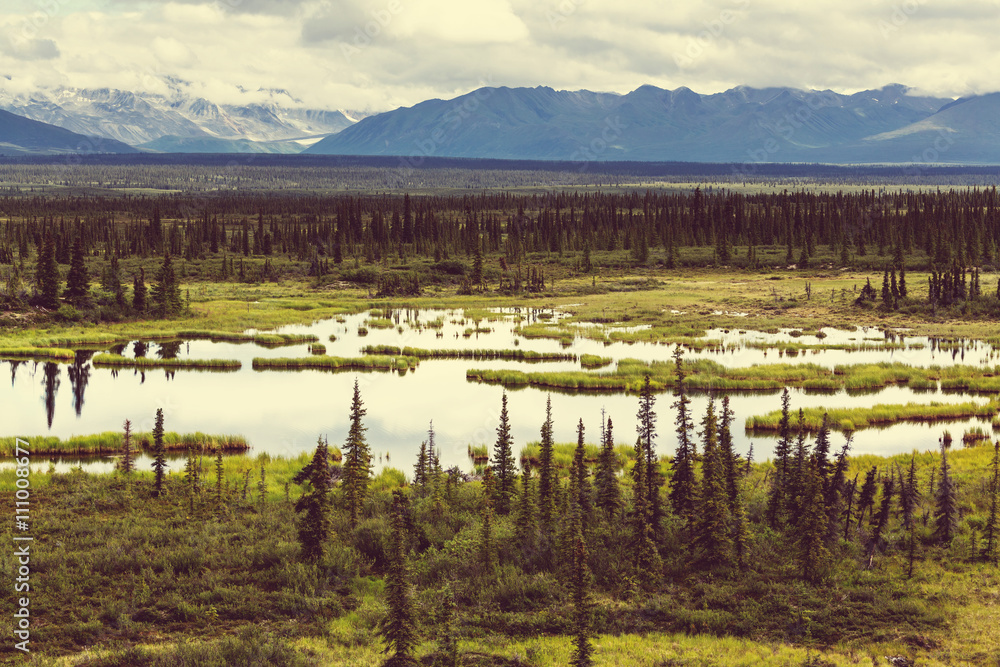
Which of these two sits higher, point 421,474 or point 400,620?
point 421,474

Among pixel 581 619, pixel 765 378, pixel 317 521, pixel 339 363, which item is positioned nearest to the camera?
pixel 581 619

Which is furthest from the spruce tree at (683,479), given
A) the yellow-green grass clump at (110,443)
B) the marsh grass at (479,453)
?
the yellow-green grass clump at (110,443)

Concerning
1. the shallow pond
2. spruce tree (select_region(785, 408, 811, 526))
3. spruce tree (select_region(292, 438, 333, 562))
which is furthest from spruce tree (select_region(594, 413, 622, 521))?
the shallow pond

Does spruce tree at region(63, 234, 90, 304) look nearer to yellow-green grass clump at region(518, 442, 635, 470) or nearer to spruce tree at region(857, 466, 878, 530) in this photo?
yellow-green grass clump at region(518, 442, 635, 470)

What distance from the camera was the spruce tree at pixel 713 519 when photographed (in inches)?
924

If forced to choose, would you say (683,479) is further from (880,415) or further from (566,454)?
(880,415)

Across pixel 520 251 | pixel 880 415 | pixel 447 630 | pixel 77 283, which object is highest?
pixel 520 251

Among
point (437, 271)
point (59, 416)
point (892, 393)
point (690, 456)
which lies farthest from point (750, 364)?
point (437, 271)

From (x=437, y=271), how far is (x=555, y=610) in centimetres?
8543

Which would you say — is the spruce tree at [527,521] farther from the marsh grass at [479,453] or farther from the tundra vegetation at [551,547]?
the marsh grass at [479,453]

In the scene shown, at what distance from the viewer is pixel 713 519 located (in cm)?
2364

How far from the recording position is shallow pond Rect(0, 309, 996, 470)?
37.9 m

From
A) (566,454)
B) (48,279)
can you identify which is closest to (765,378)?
(566,454)

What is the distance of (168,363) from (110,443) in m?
19.0
